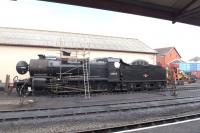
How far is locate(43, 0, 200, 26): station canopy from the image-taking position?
642cm

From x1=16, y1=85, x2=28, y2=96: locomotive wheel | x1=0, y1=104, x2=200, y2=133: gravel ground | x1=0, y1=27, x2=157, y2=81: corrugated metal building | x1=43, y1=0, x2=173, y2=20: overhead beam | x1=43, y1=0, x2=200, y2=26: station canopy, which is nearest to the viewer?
x1=43, y1=0, x2=173, y2=20: overhead beam

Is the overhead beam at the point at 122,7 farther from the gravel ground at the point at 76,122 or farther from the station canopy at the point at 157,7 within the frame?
the gravel ground at the point at 76,122

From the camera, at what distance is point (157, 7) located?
23.3 feet

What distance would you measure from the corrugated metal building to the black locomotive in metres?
7.70

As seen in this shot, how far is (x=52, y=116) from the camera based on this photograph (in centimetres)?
1336

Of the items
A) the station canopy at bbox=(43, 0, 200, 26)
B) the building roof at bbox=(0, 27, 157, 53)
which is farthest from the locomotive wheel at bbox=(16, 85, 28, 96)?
the station canopy at bbox=(43, 0, 200, 26)

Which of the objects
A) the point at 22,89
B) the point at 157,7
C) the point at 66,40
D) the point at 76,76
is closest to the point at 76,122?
the point at 157,7

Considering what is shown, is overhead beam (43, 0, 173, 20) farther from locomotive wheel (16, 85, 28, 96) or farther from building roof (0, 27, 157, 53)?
building roof (0, 27, 157, 53)

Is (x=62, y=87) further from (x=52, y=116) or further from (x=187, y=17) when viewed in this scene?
(x=187, y=17)

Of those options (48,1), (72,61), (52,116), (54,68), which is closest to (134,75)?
(72,61)

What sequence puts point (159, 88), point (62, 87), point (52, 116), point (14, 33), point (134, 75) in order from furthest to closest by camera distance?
point (14, 33) < point (159, 88) < point (134, 75) < point (62, 87) < point (52, 116)

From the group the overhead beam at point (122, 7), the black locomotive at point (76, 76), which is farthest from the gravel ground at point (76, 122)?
the black locomotive at point (76, 76)

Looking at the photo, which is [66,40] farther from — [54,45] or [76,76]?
[76,76]

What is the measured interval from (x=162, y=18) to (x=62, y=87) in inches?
704
